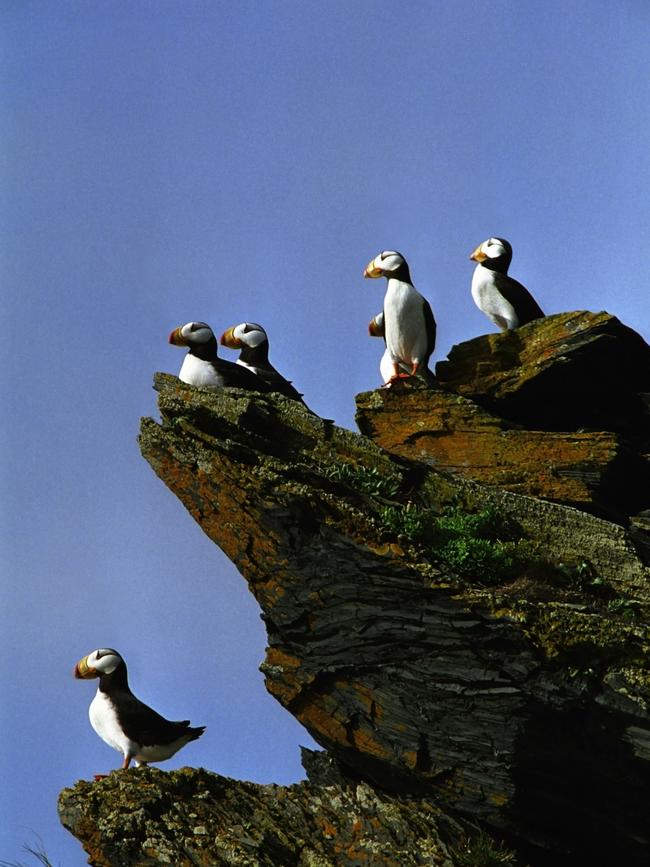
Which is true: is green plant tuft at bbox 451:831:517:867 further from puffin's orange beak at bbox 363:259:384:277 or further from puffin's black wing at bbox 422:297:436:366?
puffin's orange beak at bbox 363:259:384:277

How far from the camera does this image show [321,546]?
12.5 metres

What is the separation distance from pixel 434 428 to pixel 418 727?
5.48m

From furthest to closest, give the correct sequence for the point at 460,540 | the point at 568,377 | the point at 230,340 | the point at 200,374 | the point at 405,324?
the point at 230,340, the point at 405,324, the point at 568,377, the point at 200,374, the point at 460,540

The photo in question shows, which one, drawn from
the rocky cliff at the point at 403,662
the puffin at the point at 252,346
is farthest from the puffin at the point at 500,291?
the rocky cliff at the point at 403,662

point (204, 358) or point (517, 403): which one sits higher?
point (204, 358)

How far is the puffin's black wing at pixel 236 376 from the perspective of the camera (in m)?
15.9

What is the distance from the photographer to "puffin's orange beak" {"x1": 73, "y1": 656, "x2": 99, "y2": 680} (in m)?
14.9

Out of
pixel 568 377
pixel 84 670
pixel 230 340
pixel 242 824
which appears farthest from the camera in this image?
pixel 230 340

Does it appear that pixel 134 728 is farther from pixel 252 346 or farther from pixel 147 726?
pixel 252 346

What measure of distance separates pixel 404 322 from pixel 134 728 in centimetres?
716

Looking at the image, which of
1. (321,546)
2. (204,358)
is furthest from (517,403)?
(321,546)

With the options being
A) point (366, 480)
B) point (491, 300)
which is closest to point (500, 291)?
point (491, 300)

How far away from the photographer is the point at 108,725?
46.6 feet

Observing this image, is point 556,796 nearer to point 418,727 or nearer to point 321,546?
point 418,727
